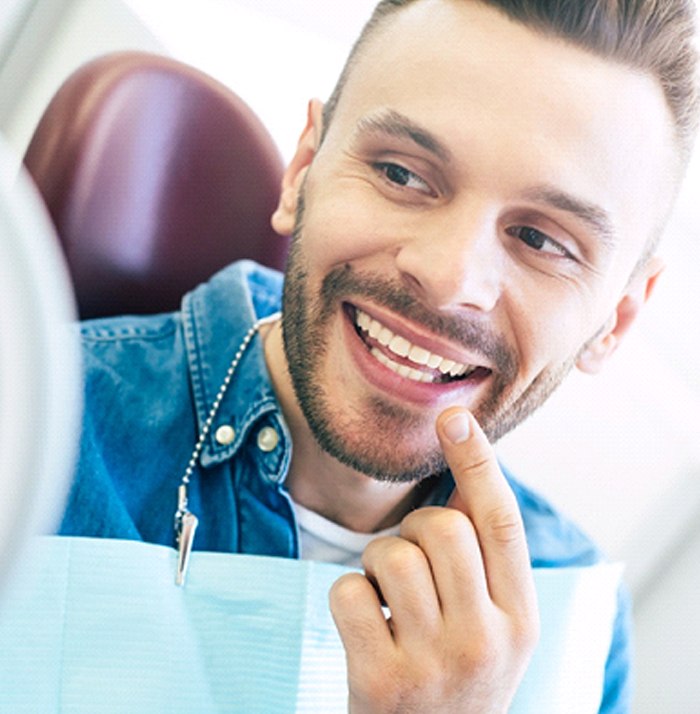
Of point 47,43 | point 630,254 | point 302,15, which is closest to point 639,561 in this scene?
point 630,254

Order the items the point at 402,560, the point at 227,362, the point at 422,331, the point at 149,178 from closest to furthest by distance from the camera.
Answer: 1. the point at 402,560
2. the point at 422,331
3. the point at 227,362
4. the point at 149,178

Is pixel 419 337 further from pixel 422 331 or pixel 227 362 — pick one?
pixel 227 362

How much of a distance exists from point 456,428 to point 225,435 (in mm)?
243

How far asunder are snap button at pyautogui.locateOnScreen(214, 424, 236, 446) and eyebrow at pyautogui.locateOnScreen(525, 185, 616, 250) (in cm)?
32

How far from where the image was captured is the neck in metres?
0.79

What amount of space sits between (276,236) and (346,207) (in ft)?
1.12

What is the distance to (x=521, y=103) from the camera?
636 mm

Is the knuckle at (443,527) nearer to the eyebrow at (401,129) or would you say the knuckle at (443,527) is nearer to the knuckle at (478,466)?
the knuckle at (478,466)

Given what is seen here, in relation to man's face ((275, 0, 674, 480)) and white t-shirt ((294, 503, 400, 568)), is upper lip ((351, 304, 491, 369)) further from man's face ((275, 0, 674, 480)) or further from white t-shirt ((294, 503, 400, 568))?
white t-shirt ((294, 503, 400, 568))

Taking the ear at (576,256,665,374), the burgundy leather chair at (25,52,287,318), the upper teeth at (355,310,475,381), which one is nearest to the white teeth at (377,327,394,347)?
the upper teeth at (355,310,475,381)

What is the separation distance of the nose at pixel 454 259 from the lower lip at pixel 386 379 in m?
0.07

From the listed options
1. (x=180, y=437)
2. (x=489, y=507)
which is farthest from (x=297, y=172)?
(x=489, y=507)

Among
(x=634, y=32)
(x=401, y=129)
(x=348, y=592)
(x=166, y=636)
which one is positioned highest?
(x=634, y=32)

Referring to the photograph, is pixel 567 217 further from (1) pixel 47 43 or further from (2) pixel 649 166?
(1) pixel 47 43
